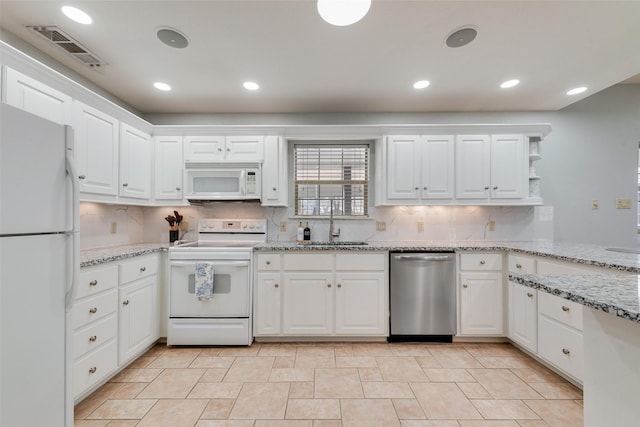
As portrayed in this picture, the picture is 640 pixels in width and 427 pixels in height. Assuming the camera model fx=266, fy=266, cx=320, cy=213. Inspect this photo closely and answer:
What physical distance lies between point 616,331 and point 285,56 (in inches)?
94.6

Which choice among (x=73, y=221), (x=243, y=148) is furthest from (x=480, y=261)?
(x=73, y=221)

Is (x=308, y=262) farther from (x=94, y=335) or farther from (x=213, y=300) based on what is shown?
(x=94, y=335)

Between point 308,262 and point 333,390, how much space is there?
3.63ft

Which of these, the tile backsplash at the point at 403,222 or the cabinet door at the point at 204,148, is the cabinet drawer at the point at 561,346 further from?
the cabinet door at the point at 204,148

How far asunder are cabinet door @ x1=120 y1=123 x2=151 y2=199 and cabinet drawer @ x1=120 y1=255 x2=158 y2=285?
691mm

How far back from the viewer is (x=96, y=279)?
1.88 m

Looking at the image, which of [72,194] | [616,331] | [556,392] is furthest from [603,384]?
[72,194]

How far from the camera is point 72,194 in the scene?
4.15 feet

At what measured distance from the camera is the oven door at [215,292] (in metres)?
2.57

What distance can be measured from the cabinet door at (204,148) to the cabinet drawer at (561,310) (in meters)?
3.32

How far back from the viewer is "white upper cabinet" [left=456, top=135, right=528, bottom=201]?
2.98m

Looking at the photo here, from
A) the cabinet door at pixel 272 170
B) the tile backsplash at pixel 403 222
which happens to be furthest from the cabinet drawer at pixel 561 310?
the cabinet door at pixel 272 170

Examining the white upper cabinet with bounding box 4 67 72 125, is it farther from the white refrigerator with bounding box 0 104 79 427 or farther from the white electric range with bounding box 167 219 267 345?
the white electric range with bounding box 167 219 267 345

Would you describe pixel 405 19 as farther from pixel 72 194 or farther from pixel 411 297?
pixel 411 297
